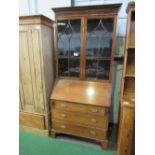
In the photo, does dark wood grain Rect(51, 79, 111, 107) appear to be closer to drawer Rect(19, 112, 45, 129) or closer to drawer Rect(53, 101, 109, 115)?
drawer Rect(53, 101, 109, 115)

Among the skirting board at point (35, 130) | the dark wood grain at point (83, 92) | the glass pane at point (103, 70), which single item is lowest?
the skirting board at point (35, 130)

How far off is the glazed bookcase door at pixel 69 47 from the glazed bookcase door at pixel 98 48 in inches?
6.3

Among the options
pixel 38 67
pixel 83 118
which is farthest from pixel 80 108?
pixel 38 67

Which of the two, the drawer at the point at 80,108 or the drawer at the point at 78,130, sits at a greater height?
the drawer at the point at 80,108

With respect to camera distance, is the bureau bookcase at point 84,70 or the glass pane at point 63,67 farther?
the glass pane at point 63,67

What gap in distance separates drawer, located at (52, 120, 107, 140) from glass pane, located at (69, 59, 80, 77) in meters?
0.78

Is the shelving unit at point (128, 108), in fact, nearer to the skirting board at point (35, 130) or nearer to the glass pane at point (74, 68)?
the glass pane at point (74, 68)

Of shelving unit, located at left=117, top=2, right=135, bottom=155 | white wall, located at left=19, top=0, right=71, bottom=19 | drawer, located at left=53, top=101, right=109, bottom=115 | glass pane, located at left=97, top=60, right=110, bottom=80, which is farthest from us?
white wall, located at left=19, top=0, right=71, bottom=19

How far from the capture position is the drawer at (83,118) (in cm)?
205

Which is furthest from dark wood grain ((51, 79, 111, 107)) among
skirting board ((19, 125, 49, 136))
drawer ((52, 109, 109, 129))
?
skirting board ((19, 125, 49, 136))

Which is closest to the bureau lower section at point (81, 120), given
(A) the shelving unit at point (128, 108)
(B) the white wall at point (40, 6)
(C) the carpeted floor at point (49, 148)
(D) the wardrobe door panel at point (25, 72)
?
(C) the carpeted floor at point (49, 148)

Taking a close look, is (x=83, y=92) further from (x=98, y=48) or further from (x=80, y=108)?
A: (x=98, y=48)

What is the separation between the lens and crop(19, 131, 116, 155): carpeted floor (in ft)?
6.66

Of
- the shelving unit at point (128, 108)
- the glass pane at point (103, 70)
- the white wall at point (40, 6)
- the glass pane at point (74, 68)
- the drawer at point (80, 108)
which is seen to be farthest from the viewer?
the white wall at point (40, 6)
